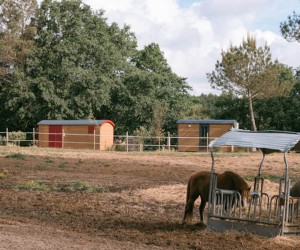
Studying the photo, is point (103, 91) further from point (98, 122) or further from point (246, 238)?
point (246, 238)

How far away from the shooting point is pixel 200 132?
46906 mm

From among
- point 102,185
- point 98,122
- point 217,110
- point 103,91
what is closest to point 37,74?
point 103,91

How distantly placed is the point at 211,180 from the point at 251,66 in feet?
135

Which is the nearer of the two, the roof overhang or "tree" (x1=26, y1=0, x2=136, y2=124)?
the roof overhang

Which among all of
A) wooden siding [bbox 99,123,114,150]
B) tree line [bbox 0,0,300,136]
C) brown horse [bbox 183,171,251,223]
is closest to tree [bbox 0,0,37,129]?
tree line [bbox 0,0,300,136]

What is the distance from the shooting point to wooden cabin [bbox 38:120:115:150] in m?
46.7

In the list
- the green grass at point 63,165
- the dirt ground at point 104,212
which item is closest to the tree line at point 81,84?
the green grass at point 63,165

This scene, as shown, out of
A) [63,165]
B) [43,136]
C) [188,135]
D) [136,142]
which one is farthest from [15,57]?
[63,165]

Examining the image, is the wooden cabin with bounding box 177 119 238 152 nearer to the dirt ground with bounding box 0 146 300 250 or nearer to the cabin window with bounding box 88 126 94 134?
the cabin window with bounding box 88 126 94 134

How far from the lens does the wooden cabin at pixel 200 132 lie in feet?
150

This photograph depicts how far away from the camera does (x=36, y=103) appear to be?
55.9 m

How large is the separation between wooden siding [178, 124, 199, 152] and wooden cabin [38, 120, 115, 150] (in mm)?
5622

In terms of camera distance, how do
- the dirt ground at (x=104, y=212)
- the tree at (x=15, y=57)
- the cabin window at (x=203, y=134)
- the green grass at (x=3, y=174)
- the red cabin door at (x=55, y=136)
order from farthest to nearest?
1. the tree at (x=15, y=57)
2. the red cabin door at (x=55, y=136)
3. the cabin window at (x=203, y=134)
4. the green grass at (x=3, y=174)
5. the dirt ground at (x=104, y=212)

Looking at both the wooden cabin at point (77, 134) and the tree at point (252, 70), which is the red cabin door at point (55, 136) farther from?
the tree at point (252, 70)
